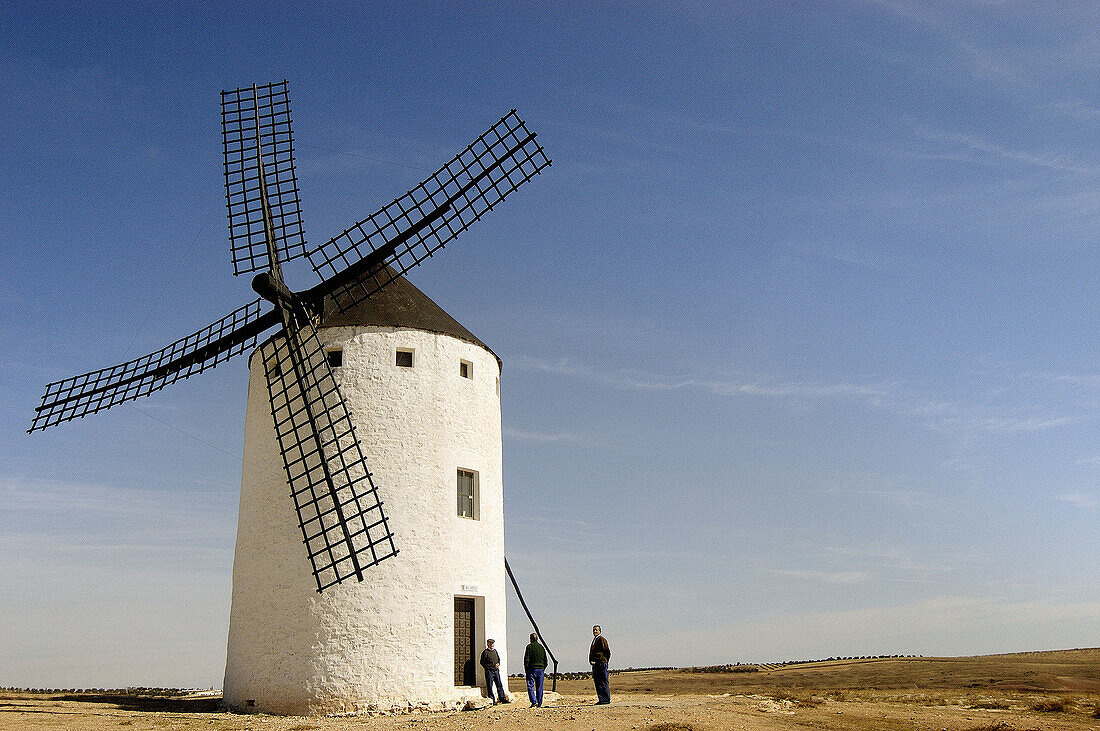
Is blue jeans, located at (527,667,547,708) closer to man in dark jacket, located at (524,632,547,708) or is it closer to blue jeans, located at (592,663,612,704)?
man in dark jacket, located at (524,632,547,708)

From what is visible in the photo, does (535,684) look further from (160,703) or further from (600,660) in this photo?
(160,703)

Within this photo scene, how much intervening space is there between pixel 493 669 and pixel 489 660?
22 centimetres

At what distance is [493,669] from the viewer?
16875 mm

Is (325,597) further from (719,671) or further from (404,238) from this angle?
(719,671)

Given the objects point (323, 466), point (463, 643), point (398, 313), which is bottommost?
point (463, 643)

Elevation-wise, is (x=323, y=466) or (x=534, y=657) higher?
(x=323, y=466)

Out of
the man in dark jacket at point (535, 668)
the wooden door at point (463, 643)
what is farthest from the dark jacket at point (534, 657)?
the wooden door at point (463, 643)

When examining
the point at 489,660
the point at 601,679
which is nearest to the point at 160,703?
the point at 489,660

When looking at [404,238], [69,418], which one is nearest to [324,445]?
[404,238]

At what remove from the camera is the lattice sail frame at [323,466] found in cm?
1578

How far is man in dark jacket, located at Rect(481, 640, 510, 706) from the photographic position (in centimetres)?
1684

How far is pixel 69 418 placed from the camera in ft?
64.8

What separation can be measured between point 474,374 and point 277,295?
15.0 ft

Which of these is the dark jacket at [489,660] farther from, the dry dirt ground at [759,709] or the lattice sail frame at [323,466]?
the lattice sail frame at [323,466]
